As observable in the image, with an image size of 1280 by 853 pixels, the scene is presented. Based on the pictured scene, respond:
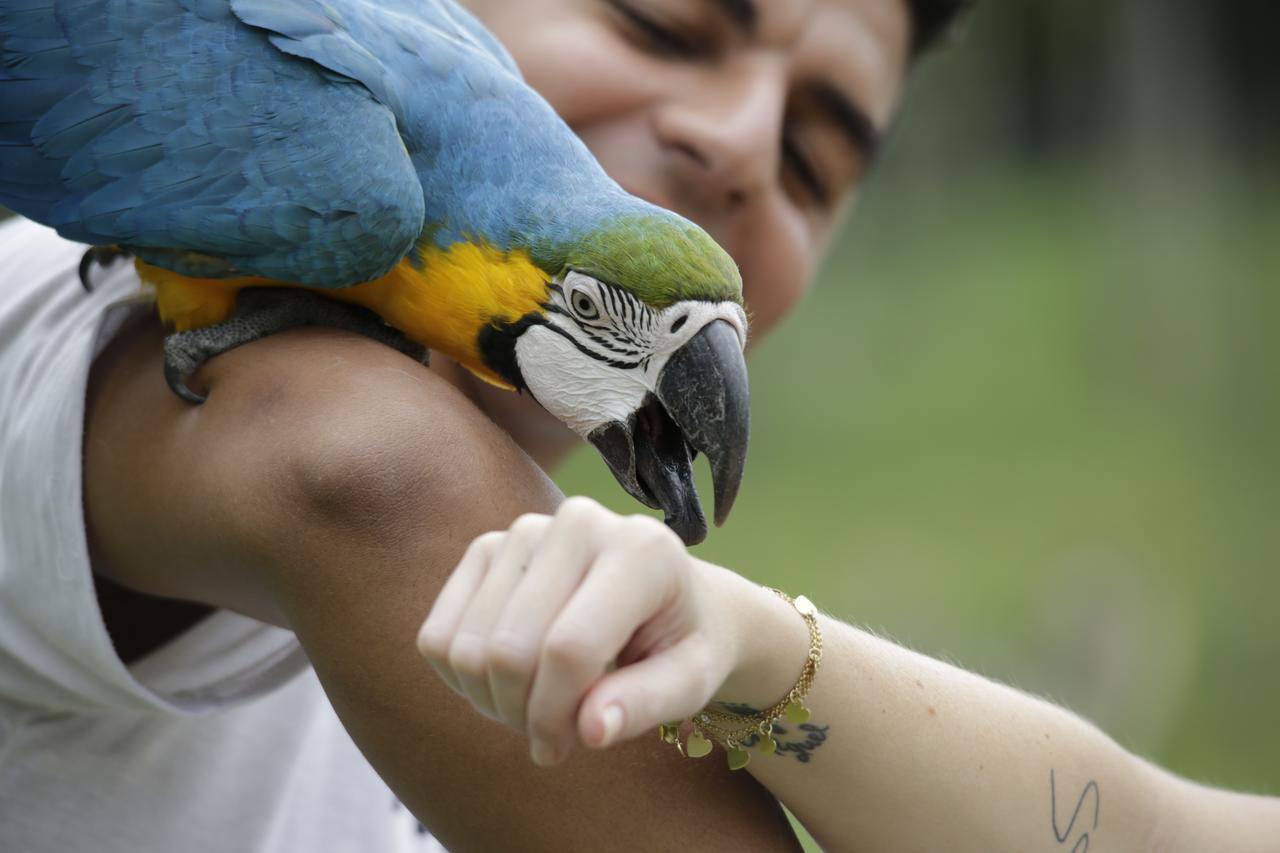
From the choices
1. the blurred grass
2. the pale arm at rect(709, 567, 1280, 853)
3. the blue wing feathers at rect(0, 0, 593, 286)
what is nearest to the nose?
the blue wing feathers at rect(0, 0, 593, 286)

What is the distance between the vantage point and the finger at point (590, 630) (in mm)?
594

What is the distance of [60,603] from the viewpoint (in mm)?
946

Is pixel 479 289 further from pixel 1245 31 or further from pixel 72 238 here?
pixel 1245 31

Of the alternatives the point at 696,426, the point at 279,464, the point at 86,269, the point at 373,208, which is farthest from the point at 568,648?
the point at 86,269

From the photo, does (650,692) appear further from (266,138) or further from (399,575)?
(266,138)

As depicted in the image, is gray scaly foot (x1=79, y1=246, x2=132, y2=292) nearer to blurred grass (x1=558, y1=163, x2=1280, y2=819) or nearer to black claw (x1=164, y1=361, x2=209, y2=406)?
black claw (x1=164, y1=361, x2=209, y2=406)

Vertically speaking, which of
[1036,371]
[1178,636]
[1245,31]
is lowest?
[1036,371]

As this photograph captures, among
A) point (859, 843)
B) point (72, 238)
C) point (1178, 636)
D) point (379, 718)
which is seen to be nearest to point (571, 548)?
point (379, 718)

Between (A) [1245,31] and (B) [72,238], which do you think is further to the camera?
(A) [1245,31]

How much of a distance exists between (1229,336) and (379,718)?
22.3 ft

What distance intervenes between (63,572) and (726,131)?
787 millimetres

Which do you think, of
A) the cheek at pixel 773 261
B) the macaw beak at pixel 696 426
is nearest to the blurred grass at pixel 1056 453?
the cheek at pixel 773 261

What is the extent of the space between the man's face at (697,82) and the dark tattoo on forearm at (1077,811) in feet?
2.45

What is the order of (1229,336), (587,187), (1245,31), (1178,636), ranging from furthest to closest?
(1245,31) < (1229,336) < (1178,636) < (587,187)
